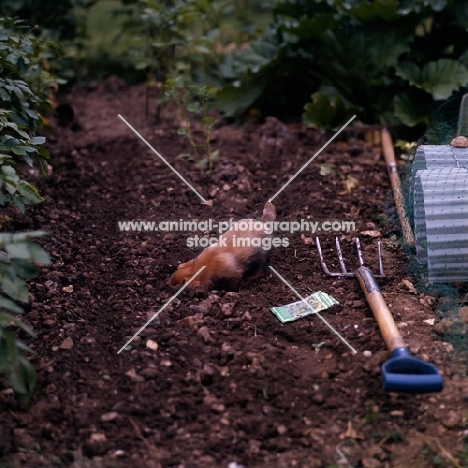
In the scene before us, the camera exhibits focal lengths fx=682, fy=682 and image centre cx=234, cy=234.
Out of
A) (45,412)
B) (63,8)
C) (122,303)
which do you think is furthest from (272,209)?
(63,8)

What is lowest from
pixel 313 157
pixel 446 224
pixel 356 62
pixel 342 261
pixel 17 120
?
pixel 342 261

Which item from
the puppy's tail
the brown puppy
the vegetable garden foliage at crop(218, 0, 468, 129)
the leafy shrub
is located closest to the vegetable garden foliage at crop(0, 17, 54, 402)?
the brown puppy

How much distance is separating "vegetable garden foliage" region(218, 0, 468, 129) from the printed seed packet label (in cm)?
204

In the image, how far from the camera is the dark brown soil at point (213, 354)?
8.09 feet

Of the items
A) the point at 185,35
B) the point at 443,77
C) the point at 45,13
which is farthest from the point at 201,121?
the point at 45,13

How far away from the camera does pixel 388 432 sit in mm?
2486

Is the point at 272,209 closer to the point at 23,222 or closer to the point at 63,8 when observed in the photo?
the point at 23,222

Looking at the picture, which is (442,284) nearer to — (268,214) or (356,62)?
(268,214)

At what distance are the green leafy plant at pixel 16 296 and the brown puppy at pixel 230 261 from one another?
3.11ft

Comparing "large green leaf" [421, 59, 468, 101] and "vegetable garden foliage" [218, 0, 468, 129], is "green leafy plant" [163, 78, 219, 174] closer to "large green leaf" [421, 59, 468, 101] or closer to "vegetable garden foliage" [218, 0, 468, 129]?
"vegetable garden foliage" [218, 0, 468, 129]

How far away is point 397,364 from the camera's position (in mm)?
2500

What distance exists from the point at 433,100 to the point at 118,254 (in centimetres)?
257

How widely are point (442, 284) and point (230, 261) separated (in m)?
1.00

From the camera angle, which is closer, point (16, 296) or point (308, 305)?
point (16, 296)
